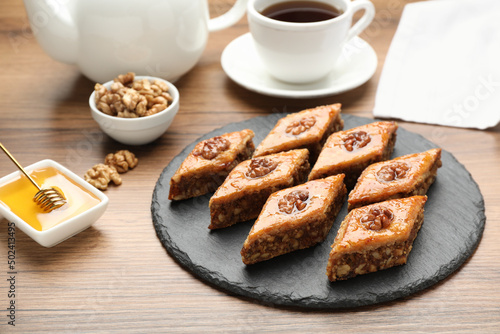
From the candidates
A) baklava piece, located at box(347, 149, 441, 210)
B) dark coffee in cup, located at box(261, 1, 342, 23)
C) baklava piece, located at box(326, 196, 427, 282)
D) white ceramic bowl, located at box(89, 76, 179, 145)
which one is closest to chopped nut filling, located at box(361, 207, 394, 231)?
baklava piece, located at box(326, 196, 427, 282)

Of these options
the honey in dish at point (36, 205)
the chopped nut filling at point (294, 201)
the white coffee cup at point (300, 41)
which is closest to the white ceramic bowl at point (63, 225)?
the honey in dish at point (36, 205)

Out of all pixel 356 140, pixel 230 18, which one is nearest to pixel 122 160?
pixel 356 140

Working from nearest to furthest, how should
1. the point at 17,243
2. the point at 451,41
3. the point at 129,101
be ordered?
1. the point at 17,243
2. the point at 129,101
3. the point at 451,41

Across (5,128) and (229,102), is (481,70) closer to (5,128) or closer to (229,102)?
(229,102)

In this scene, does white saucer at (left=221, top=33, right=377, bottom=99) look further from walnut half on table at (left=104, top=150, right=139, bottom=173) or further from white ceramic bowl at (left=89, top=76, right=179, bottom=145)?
walnut half on table at (left=104, top=150, right=139, bottom=173)

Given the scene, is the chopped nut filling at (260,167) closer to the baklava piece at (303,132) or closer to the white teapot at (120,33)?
the baklava piece at (303,132)

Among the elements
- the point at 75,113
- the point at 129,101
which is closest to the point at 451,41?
the point at 129,101

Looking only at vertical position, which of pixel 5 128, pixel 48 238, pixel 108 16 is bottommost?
pixel 5 128
